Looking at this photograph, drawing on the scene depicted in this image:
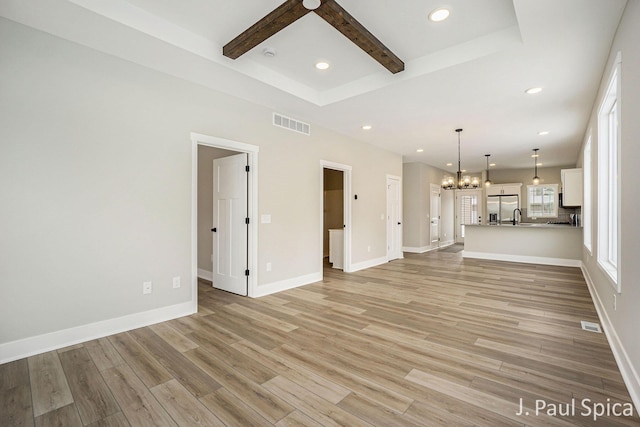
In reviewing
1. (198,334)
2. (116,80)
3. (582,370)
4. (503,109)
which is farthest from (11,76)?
(503,109)

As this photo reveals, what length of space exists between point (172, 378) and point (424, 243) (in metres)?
8.64

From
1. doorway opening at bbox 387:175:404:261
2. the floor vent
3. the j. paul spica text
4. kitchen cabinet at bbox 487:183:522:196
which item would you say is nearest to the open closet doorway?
doorway opening at bbox 387:175:404:261

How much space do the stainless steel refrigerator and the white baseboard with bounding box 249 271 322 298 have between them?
823 cm

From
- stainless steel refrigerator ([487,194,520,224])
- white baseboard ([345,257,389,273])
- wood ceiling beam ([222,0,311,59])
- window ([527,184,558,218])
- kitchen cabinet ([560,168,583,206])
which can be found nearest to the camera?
wood ceiling beam ([222,0,311,59])

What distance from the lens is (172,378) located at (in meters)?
2.26

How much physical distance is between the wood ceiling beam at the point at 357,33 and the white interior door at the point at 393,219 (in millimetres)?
4387

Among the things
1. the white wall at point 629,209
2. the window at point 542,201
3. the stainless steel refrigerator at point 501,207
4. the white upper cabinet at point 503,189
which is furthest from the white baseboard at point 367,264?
the window at point 542,201

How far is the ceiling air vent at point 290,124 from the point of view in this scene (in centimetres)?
467

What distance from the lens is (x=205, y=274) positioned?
5531 mm

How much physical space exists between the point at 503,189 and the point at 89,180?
11802mm

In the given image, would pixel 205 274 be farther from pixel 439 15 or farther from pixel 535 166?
pixel 535 166

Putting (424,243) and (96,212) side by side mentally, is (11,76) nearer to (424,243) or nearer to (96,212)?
(96,212)

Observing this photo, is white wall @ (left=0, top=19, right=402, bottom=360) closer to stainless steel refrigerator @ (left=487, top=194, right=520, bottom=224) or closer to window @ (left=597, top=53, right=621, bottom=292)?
window @ (left=597, top=53, right=621, bottom=292)

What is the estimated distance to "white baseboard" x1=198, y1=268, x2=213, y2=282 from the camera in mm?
5414
